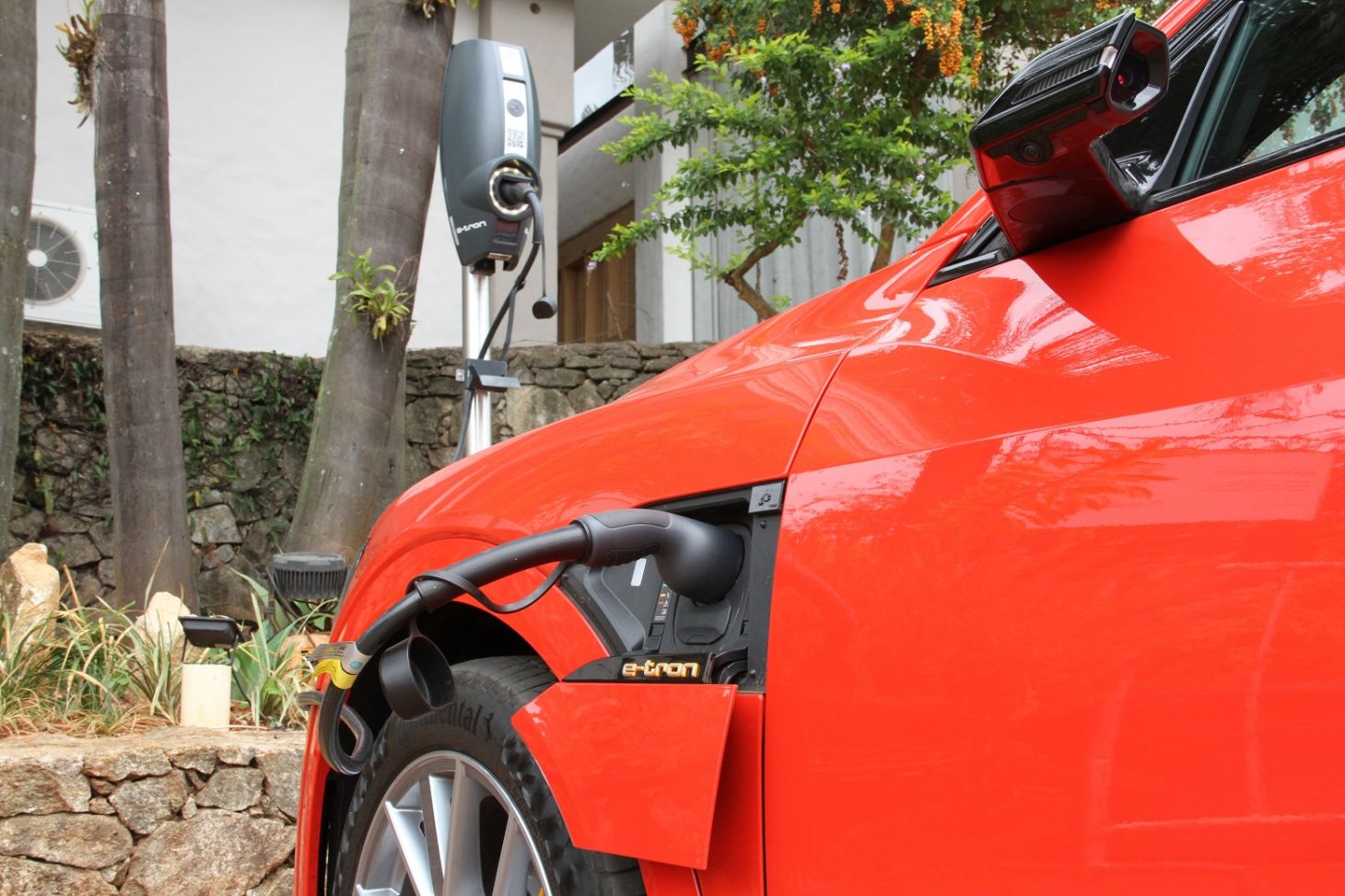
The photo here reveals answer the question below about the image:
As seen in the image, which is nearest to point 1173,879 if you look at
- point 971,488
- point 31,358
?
point 971,488

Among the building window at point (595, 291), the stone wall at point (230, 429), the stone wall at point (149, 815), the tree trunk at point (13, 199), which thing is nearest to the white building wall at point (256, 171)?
the stone wall at point (230, 429)

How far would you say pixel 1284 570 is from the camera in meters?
0.93

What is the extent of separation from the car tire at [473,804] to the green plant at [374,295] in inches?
155

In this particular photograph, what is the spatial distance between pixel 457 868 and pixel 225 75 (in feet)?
28.6

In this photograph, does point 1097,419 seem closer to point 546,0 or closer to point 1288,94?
point 1288,94

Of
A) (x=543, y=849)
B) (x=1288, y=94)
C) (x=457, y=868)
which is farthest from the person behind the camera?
(x=457, y=868)

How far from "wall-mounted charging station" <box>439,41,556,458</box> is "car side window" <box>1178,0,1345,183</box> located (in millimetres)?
2647

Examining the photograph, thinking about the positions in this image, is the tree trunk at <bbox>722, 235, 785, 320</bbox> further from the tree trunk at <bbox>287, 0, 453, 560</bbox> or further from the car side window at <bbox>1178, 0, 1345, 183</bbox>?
the car side window at <bbox>1178, 0, 1345, 183</bbox>

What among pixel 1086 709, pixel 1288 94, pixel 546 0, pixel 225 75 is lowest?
pixel 1086 709

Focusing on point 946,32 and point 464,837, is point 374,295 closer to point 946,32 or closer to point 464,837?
point 946,32

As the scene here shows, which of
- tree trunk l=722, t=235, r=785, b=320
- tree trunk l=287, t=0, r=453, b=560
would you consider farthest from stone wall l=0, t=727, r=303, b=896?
tree trunk l=722, t=235, r=785, b=320

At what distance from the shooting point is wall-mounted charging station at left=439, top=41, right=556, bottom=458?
12.6 ft

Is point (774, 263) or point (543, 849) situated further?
point (774, 263)

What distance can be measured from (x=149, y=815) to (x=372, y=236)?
2966 millimetres
